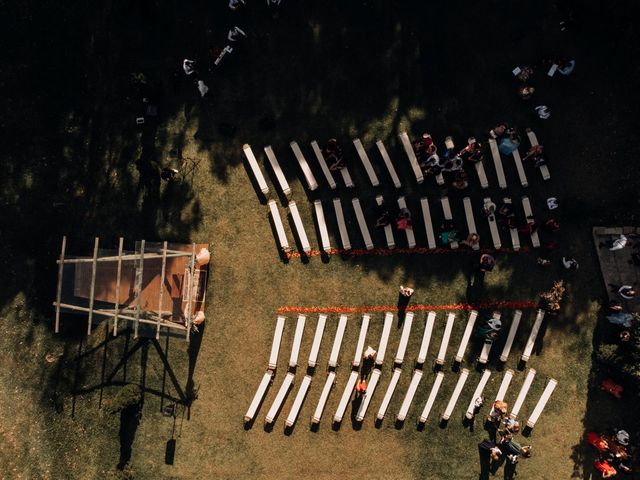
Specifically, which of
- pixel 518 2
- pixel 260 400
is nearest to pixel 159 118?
pixel 260 400

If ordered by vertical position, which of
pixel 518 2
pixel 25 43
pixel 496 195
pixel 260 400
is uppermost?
pixel 518 2

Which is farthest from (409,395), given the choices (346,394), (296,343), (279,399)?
(279,399)

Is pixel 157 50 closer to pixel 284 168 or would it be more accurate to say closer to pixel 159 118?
pixel 159 118

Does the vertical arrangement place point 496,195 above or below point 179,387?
above

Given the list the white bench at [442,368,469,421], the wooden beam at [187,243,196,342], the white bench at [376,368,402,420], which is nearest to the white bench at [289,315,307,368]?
the white bench at [376,368,402,420]

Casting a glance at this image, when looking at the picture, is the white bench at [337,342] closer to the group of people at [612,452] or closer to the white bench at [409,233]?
the white bench at [409,233]

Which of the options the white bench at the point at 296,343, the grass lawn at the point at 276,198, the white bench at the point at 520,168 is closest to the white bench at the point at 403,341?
the grass lawn at the point at 276,198

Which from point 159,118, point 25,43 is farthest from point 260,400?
point 25,43
